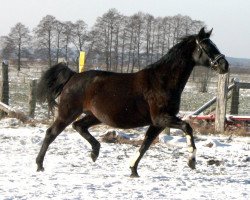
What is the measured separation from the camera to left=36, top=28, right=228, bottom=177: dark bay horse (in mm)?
5969

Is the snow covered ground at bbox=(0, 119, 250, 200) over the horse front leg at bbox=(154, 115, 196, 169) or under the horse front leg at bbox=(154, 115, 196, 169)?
under

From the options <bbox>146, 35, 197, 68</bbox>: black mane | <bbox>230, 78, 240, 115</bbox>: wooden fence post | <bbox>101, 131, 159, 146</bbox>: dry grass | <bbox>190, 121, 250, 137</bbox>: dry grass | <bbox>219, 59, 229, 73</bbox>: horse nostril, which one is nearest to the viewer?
<bbox>219, 59, 229, 73</bbox>: horse nostril

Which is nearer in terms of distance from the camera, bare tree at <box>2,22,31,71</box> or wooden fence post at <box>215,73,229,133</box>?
wooden fence post at <box>215,73,229,133</box>

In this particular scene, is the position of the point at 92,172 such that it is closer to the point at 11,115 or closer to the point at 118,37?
the point at 11,115

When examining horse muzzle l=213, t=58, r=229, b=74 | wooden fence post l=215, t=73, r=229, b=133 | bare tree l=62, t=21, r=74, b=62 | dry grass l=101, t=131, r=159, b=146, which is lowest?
Answer: dry grass l=101, t=131, r=159, b=146

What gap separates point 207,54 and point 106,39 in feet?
185

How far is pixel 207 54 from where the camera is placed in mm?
6062

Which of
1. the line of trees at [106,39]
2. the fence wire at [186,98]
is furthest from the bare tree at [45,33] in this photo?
the fence wire at [186,98]

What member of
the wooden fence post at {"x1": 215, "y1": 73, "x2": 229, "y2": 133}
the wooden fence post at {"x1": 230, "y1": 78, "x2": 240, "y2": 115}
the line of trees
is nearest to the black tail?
the wooden fence post at {"x1": 215, "y1": 73, "x2": 229, "y2": 133}

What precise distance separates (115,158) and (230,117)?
4.54 m

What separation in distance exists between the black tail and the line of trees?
49497mm

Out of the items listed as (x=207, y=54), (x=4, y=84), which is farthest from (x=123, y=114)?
(x=4, y=84)

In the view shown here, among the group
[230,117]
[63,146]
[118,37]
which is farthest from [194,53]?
[118,37]

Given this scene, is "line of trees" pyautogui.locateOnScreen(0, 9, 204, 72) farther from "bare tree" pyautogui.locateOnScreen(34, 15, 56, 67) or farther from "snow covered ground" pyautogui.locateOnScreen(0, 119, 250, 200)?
"snow covered ground" pyautogui.locateOnScreen(0, 119, 250, 200)
